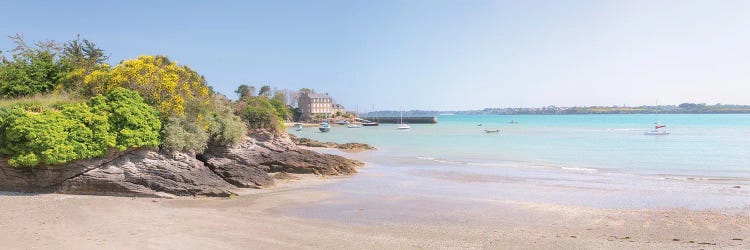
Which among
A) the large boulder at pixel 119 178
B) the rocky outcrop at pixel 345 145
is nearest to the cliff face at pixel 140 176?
the large boulder at pixel 119 178

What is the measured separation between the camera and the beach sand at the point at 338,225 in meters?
11.1

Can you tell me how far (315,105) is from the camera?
465ft

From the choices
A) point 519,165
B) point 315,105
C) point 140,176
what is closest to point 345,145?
point 519,165

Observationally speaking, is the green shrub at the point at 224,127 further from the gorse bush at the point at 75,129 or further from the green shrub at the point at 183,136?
the gorse bush at the point at 75,129

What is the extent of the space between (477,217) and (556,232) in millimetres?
2449

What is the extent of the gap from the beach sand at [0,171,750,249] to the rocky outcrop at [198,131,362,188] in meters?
2.80

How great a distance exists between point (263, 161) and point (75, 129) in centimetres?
847

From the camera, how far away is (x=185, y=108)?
64.1 feet

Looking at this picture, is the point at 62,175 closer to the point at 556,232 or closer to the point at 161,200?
the point at 161,200

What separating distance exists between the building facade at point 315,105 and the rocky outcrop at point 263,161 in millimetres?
112146

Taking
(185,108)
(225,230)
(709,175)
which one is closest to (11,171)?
(185,108)

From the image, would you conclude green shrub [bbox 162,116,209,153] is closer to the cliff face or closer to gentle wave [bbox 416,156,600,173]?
the cliff face

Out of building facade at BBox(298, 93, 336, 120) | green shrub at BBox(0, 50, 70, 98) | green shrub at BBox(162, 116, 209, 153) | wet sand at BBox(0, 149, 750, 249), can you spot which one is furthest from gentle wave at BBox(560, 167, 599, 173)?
building facade at BBox(298, 93, 336, 120)

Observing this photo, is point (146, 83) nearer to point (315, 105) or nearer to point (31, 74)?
point (31, 74)
